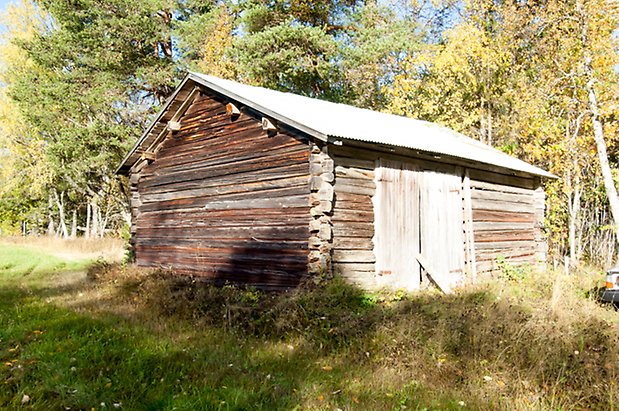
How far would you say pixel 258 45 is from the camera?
20.7m

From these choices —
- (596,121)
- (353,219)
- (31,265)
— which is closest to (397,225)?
(353,219)

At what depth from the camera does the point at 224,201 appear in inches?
448

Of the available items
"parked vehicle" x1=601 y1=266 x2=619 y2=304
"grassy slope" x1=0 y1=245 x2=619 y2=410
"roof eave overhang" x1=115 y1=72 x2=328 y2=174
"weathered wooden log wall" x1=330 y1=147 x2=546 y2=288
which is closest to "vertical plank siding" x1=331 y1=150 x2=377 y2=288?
"weathered wooden log wall" x1=330 y1=147 x2=546 y2=288

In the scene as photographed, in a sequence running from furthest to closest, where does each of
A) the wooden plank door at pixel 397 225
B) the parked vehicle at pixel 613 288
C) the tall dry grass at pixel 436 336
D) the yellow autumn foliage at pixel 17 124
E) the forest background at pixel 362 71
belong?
the yellow autumn foliage at pixel 17 124
the forest background at pixel 362 71
the wooden plank door at pixel 397 225
the parked vehicle at pixel 613 288
the tall dry grass at pixel 436 336

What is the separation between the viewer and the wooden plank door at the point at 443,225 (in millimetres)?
11031

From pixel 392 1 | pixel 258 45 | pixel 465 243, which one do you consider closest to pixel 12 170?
pixel 258 45

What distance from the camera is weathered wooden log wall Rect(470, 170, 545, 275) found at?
42.0 ft

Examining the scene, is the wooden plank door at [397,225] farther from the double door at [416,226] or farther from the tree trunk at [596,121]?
the tree trunk at [596,121]

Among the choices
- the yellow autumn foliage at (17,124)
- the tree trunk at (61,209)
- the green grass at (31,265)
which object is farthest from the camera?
the tree trunk at (61,209)

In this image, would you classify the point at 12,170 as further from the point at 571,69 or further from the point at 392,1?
the point at 571,69

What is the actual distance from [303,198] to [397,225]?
7.40ft

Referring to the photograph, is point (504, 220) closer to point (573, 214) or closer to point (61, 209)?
point (573, 214)

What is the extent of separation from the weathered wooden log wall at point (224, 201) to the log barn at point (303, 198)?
0.03m

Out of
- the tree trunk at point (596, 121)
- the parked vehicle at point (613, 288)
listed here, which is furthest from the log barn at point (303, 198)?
the parked vehicle at point (613, 288)
